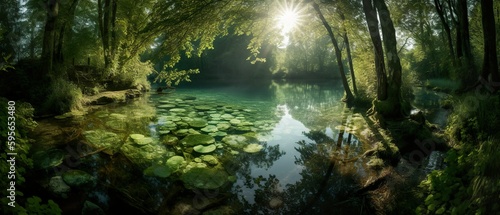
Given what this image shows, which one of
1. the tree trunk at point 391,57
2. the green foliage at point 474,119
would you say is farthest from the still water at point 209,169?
the green foliage at point 474,119

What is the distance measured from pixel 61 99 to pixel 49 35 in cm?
254

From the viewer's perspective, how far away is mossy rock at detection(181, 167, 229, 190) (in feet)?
14.2

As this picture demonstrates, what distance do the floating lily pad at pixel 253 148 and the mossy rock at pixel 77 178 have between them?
335 centimetres

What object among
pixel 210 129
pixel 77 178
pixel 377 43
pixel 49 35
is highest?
pixel 377 43

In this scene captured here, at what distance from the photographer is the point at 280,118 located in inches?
436

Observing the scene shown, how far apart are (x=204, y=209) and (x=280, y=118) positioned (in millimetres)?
7677

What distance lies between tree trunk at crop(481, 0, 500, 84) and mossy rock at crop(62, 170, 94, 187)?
1092 cm

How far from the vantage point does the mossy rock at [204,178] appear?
14.2 ft

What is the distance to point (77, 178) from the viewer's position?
429 centimetres

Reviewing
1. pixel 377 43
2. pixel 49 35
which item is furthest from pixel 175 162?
pixel 49 35

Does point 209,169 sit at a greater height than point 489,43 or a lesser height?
lesser

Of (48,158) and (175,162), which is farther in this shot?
(175,162)

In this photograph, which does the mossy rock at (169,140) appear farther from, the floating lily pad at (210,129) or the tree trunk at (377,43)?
the tree trunk at (377,43)

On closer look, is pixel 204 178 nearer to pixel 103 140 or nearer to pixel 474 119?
pixel 103 140
